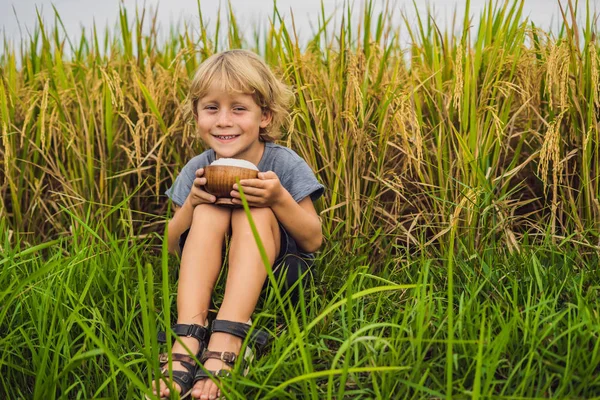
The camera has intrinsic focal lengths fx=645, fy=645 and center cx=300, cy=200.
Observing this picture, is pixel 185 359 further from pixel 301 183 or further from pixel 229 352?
pixel 301 183

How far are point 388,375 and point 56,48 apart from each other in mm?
2597

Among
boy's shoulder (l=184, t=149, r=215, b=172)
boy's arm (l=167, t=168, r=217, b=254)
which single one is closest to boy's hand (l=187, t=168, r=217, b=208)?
boy's arm (l=167, t=168, r=217, b=254)

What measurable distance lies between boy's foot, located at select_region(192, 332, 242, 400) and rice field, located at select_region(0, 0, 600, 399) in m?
0.07

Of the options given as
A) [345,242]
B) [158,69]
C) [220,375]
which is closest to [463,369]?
[220,375]

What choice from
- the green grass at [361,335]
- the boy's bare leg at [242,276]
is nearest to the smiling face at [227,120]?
the boy's bare leg at [242,276]

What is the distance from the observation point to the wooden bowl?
2152 mm

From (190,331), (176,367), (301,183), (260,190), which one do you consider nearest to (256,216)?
(260,190)

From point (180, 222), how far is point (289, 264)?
432mm

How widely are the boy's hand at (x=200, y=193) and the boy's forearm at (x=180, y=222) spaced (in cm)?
7

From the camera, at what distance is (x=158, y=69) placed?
3408 millimetres

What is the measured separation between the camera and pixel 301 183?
8.01 ft

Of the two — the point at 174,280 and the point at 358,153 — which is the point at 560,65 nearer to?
the point at 358,153

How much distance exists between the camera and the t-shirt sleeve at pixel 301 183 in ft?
7.93

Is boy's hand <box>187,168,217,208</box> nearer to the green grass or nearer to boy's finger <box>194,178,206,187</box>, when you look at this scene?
boy's finger <box>194,178,206,187</box>
